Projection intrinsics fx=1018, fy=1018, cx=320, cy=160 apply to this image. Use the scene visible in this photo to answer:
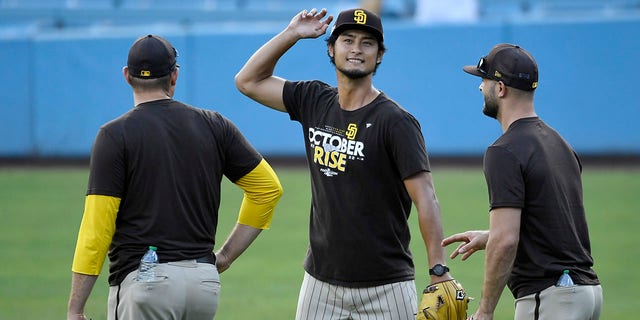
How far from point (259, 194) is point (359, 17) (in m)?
1.11

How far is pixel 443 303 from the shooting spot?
5.05m

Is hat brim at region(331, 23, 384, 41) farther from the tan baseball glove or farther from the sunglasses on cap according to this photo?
the tan baseball glove

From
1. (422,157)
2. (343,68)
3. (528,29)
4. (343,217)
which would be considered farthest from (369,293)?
(528,29)

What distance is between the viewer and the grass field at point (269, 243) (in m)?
10.2

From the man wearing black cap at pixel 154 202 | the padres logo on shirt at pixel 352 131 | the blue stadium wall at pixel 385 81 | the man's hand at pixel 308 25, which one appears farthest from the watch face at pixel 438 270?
the blue stadium wall at pixel 385 81

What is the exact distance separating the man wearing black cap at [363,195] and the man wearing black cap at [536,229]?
30 cm

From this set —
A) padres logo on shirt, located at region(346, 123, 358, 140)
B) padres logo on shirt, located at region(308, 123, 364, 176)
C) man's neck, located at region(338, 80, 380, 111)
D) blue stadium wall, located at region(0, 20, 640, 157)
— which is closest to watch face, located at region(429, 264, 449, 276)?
padres logo on shirt, located at region(308, 123, 364, 176)

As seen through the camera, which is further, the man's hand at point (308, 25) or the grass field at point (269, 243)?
the grass field at point (269, 243)

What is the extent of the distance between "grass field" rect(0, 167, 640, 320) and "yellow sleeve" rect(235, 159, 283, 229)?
13.2 feet

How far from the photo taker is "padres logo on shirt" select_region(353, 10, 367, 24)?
5445mm

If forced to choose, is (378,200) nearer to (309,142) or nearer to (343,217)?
(343,217)

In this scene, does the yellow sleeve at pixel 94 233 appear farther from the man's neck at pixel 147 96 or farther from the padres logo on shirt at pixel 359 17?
the padres logo on shirt at pixel 359 17

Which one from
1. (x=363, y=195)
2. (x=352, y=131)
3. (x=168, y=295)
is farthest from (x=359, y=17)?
(x=168, y=295)

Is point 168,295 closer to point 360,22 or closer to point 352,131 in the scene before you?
point 352,131
